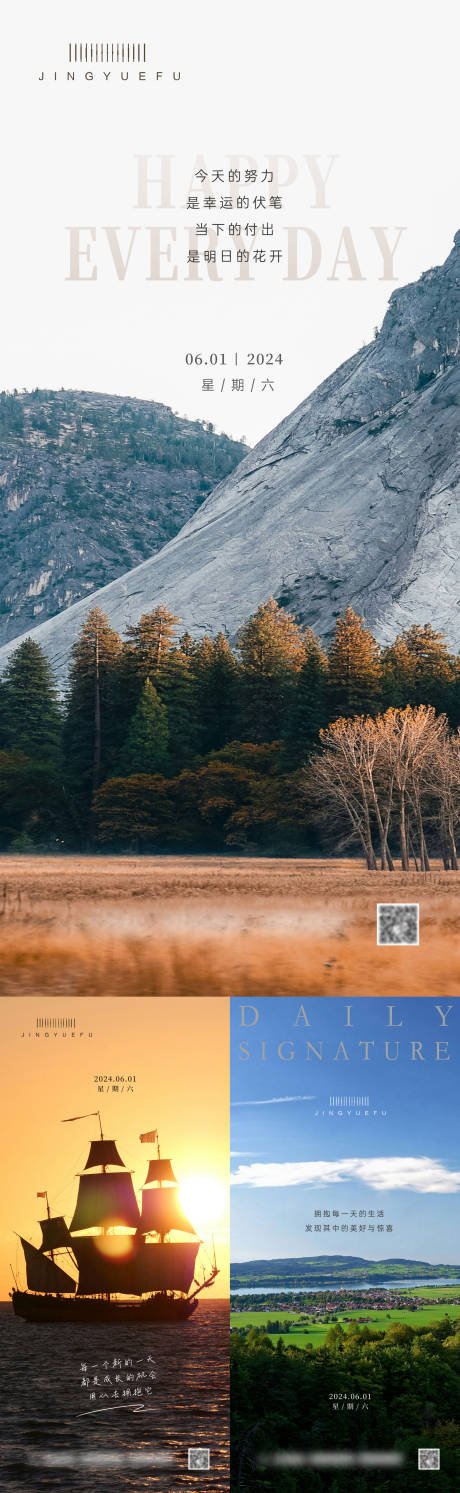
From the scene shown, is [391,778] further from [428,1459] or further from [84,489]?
[84,489]

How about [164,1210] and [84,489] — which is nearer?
[164,1210]

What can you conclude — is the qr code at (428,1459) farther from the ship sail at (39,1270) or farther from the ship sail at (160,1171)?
the ship sail at (39,1270)

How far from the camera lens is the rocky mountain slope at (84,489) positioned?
36219mm

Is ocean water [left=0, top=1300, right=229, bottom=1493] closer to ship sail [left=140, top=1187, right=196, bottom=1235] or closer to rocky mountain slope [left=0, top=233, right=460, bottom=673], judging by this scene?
ship sail [left=140, top=1187, right=196, bottom=1235]

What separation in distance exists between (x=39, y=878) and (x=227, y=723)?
5066 millimetres

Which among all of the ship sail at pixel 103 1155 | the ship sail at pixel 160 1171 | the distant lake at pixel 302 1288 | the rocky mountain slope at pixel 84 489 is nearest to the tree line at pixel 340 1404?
the distant lake at pixel 302 1288

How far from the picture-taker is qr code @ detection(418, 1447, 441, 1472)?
9.47 meters

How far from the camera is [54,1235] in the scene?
9.54 metres

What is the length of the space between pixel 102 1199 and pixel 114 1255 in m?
0.58

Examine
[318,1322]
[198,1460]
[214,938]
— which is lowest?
[198,1460]

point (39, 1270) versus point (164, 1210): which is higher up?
point (164, 1210)

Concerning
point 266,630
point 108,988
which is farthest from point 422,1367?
point 266,630

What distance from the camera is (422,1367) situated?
9.57 m

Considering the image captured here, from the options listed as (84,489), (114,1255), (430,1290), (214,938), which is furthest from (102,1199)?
(84,489)
